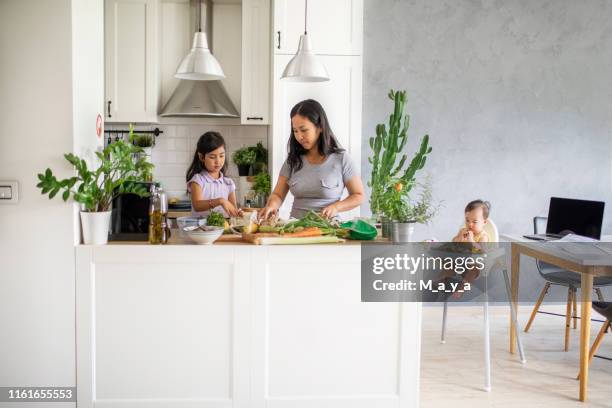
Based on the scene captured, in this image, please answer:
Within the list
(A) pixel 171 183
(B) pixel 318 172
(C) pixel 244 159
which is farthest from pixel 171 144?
(B) pixel 318 172

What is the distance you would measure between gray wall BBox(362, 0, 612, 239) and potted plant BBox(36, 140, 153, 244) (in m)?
2.81

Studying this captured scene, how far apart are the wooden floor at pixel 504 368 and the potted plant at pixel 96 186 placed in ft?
6.51

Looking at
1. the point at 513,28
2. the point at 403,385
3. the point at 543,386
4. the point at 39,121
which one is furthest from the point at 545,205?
the point at 39,121

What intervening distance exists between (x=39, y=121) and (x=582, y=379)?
10.4 feet

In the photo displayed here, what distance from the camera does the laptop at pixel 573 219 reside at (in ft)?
14.8

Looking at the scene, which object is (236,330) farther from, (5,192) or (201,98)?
(201,98)

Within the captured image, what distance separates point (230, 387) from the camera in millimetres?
2848

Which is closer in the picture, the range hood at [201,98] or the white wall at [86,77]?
the white wall at [86,77]

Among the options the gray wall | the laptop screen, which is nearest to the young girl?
the gray wall

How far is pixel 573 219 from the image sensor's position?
4.73 meters

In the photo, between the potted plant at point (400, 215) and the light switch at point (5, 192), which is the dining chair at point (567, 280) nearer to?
the potted plant at point (400, 215)

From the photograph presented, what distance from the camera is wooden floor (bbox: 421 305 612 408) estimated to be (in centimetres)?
361

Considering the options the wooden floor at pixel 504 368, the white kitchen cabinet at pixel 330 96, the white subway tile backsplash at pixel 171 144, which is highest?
the white kitchen cabinet at pixel 330 96

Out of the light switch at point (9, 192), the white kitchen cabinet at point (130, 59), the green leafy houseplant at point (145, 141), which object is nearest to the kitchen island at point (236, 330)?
the light switch at point (9, 192)
